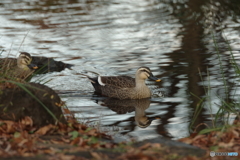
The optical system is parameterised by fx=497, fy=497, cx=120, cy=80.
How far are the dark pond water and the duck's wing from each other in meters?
0.46

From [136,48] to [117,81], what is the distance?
4.45 meters

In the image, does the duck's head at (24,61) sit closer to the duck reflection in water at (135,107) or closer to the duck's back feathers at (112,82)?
the duck's back feathers at (112,82)

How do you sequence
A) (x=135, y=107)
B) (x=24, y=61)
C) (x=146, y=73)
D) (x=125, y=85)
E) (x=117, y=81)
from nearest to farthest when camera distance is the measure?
(x=135, y=107), (x=146, y=73), (x=125, y=85), (x=117, y=81), (x=24, y=61)

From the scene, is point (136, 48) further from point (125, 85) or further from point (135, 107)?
point (135, 107)

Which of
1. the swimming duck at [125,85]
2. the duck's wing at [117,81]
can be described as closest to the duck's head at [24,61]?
the swimming duck at [125,85]

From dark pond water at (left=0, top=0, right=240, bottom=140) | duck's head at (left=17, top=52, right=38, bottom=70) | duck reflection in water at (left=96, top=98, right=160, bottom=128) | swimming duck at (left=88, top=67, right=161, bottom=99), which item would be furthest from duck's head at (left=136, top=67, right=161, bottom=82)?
duck's head at (left=17, top=52, right=38, bottom=70)

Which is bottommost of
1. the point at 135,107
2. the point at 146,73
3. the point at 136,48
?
the point at 135,107

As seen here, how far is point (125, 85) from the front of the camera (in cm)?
1303

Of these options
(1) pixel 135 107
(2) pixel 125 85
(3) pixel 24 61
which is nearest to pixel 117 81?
(2) pixel 125 85

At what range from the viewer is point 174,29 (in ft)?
67.2

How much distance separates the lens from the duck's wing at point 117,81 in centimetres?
1303

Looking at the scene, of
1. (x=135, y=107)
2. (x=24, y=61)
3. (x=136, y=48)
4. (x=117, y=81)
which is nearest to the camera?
(x=135, y=107)

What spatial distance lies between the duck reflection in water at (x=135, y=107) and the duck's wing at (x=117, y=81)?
480mm

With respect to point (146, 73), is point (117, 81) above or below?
below
